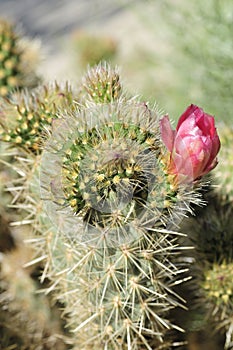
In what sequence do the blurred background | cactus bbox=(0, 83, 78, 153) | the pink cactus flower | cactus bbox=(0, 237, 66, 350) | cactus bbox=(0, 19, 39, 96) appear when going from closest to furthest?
the pink cactus flower → cactus bbox=(0, 83, 78, 153) → cactus bbox=(0, 237, 66, 350) → cactus bbox=(0, 19, 39, 96) → the blurred background

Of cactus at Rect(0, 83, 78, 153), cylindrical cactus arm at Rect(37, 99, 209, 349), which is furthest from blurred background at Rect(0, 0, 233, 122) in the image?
cylindrical cactus arm at Rect(37, 99, 209, 349)

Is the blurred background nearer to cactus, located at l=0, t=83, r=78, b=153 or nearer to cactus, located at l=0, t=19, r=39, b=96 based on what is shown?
cactus, located at l=0, t=19, r=39, b=96

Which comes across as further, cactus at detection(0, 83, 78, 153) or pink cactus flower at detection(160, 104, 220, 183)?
cactus at detection(0, 83, 78, 153)

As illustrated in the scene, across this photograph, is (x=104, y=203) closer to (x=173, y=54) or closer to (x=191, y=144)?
(x=191, y=144)

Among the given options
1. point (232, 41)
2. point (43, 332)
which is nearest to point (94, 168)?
point (43, 332)

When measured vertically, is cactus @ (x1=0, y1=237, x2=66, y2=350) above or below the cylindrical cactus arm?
below

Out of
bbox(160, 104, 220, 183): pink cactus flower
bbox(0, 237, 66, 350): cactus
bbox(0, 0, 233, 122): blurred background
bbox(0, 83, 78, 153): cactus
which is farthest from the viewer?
bbox(0, 0, 233, 122): blurred background

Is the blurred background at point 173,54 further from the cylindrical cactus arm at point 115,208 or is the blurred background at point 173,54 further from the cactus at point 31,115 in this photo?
the cylindrical cactus arm at point 115,208
